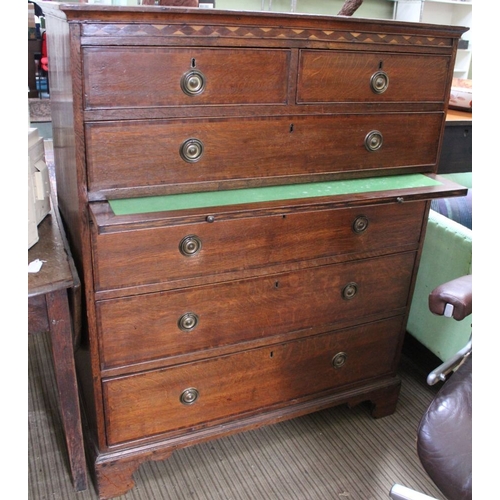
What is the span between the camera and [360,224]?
163 centimetres

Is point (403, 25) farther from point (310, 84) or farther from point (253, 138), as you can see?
point (253, 138)

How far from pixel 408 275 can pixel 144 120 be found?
1.03 metres

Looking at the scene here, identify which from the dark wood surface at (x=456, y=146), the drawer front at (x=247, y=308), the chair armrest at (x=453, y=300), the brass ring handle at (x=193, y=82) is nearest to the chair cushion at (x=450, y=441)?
the chair armrest at (x=453, y=300)

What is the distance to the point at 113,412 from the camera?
1.55 meters

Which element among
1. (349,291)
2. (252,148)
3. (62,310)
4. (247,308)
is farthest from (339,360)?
(62,310)

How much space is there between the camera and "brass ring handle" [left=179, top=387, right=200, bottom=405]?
1621mm

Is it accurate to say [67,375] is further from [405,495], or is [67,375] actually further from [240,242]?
[405,495]

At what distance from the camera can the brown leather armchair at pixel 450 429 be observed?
1105 mm

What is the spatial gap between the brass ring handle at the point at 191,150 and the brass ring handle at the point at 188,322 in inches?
16.8

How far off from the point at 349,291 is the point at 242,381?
1.44ft

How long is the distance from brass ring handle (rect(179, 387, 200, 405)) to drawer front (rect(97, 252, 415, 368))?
14 centimetres

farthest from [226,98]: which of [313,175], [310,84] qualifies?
[313,175]

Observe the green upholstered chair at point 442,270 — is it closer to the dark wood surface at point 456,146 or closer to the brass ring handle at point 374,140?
the dark wood surface at point 456,146
